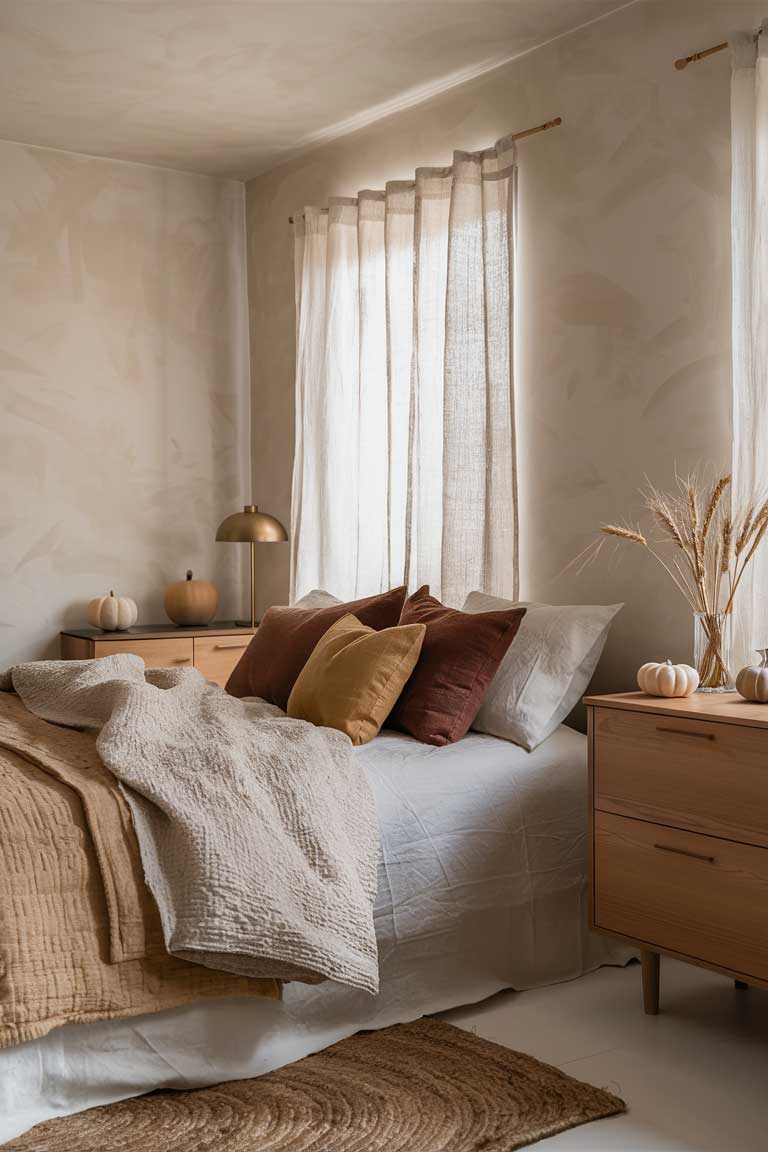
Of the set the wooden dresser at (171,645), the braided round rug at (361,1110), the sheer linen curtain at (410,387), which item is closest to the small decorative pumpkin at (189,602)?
the wooden dresser at (171,645)

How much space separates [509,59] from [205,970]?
2.94 m

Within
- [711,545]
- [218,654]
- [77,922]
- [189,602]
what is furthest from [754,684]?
[189,602]

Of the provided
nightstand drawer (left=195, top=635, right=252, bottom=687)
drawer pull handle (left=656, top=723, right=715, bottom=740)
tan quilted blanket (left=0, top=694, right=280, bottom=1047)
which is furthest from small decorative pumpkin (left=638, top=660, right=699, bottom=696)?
nightstand drawer (left=195, top=635, right=252, bottom=687)

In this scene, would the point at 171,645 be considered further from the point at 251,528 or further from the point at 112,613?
the point at 251,528

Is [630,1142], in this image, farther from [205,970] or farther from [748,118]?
[748,118]

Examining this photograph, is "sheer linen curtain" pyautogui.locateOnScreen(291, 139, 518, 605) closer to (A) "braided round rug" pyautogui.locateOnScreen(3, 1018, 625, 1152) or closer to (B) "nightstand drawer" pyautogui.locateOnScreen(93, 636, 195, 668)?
(B) "nightstand drawer" pyautogui.locateOnScreen(93, 636, 195, 668)

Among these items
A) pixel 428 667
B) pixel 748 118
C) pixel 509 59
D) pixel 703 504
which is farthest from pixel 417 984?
pixel 509 59

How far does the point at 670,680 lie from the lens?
2646 mm

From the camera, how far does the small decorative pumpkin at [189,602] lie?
473 centimetres

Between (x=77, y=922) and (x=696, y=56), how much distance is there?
8.69ft

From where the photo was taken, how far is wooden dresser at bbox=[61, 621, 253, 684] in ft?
14.3

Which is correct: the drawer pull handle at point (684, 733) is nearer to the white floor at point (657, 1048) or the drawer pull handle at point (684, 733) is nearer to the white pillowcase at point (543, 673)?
the white pillowcase at point (543, 673)

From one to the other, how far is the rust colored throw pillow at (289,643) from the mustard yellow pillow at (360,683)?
281 mm

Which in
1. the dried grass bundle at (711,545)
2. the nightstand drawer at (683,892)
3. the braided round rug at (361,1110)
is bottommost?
the braided round rug at (361,1110)
